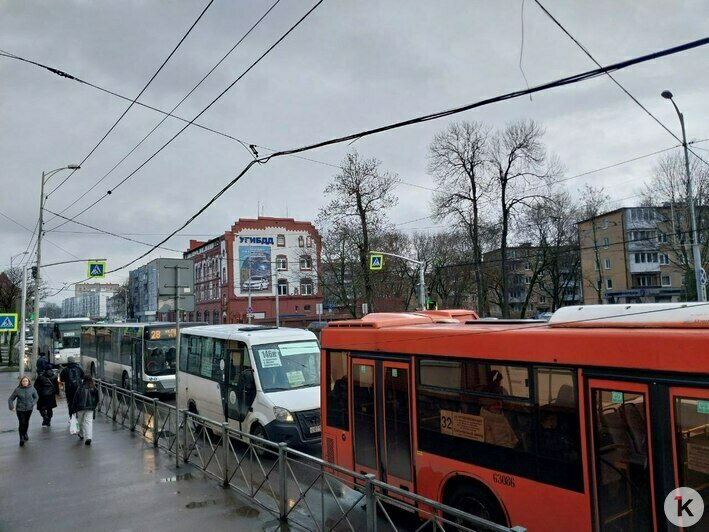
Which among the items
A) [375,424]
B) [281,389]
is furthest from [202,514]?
[281,389]

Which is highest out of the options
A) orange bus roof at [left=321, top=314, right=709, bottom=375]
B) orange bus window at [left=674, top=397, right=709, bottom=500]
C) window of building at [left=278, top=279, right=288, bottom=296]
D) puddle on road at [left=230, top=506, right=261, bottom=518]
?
window of building at [left=278, top=279, right=288, bottom=296]

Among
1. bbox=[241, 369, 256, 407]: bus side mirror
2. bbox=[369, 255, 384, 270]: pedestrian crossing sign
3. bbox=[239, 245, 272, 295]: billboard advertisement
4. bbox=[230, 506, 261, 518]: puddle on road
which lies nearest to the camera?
bbox=[230, 506, 261, 518]: puddle on road

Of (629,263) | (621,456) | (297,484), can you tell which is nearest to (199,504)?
(297,484)

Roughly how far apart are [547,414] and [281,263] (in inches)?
2190

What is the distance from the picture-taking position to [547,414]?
5227mm

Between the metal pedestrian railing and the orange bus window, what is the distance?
4.91 feet

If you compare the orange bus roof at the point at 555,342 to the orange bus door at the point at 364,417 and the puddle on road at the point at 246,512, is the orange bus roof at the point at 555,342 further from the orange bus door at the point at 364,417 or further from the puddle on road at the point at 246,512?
the puddle on road at the point at 246,512

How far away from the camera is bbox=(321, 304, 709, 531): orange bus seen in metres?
4.34

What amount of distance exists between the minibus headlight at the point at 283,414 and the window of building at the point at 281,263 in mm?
49803

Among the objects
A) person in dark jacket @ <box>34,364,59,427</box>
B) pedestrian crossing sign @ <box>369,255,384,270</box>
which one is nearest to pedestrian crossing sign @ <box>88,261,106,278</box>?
pedestrian crossing sign @ <box>369,255,384,270</box>

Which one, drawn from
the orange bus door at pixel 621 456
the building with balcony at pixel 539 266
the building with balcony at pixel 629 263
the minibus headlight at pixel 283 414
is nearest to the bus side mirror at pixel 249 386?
the minibus headlight at pixel 283 414

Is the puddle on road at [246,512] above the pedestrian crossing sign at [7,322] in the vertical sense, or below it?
below

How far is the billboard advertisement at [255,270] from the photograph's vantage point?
193ft

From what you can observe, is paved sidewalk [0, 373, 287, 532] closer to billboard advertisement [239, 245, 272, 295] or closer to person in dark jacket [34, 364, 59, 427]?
person in dark jacket [34, 364, 59, 427]
